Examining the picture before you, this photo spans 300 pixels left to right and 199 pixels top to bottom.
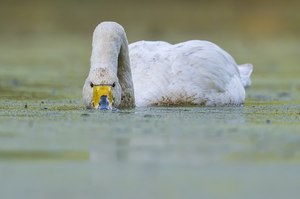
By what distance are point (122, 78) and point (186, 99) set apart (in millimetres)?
753

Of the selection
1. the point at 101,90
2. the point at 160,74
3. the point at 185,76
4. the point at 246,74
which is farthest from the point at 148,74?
the point at 246,74

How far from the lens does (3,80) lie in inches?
611

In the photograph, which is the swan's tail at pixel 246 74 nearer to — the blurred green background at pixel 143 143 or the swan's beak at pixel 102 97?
the blurred green background at pixel 143 143

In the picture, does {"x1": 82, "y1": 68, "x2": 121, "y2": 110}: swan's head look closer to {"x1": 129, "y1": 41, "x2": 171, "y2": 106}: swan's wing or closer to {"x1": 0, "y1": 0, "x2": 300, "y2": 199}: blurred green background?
{"x1": 0, "y1": 0, "x2": 300, "y2": 199}: blurred green background

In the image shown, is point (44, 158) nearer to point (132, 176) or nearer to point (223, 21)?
point (132, 176)

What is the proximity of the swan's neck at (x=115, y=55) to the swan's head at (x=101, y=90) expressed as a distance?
1.15ft

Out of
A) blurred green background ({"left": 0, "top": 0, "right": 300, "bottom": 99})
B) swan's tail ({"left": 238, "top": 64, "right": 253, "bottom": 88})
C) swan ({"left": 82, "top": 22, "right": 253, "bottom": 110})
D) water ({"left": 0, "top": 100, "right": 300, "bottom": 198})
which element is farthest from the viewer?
blurred green background ({"left": 0, "top": 0, "right": 300, "bottom": 99})

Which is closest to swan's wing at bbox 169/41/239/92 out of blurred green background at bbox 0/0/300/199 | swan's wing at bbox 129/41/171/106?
swan's wing at bbox 129/41/171/106

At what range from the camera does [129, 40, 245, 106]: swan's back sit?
11453 millimetres

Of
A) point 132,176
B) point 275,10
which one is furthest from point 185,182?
point 275,10

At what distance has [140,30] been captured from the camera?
27.2 meters

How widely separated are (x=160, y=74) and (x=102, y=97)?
1785 millimetres

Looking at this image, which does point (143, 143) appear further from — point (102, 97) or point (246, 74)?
point (246, 74)

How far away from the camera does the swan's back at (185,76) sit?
37.6ft
